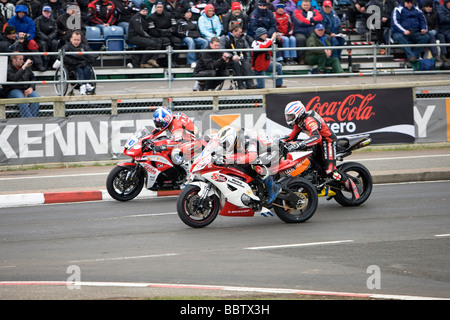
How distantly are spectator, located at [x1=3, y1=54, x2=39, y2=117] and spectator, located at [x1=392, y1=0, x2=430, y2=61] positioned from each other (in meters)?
11.1

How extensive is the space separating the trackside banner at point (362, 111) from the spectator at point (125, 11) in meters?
5.05

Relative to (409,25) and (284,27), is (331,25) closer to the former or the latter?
(284,27)

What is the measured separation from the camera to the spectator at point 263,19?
68.7 ft

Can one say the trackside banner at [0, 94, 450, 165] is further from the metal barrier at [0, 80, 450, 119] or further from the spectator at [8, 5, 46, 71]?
the spectator at [8, 5, 46, 71]

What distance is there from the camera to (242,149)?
1152 centimetres

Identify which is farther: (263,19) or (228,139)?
(263,19)

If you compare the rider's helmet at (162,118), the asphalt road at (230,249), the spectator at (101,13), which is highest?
the spectator at (101,13)

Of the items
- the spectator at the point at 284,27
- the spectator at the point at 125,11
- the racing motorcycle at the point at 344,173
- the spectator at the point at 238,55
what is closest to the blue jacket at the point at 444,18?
the spectator at the point at 284,27

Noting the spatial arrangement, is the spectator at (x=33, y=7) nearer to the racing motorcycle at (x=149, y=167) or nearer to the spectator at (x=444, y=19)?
the racing motorcycle at (x=149, y=167)

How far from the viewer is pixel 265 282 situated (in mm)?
8164

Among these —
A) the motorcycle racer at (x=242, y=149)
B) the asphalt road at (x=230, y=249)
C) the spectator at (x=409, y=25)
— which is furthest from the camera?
the spectator at (x=409, y=25)

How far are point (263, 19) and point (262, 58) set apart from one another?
77.2 inches

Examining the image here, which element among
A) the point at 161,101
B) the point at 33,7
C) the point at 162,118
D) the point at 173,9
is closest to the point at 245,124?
the point at 161,101
